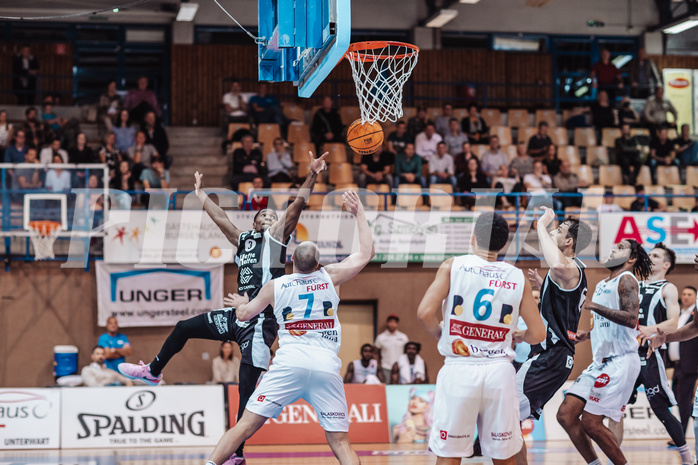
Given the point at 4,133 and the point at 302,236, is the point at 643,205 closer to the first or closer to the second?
the point at 302,236

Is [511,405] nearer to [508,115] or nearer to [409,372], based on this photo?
[409,372]

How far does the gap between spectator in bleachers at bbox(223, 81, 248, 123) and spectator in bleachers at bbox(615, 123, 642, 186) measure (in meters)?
8.54

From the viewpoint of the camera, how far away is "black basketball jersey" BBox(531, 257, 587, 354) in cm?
789

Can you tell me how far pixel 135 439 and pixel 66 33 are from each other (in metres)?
13.1

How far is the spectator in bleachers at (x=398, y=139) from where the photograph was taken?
17.9 metres

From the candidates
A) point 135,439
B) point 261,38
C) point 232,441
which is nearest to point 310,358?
point 232,441

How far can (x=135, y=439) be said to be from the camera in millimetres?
12500

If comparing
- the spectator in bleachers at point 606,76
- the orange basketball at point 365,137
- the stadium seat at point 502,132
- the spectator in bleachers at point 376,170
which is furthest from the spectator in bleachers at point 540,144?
the orange basketball at point 365,137

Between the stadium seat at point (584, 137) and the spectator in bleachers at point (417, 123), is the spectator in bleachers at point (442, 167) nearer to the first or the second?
the spectator in bleachers at point (417, 123)

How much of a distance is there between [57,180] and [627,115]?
43.3ft

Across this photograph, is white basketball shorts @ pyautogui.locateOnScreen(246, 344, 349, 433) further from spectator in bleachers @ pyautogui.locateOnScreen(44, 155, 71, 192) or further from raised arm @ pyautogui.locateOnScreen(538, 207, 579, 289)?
spectator in bleachers @ pyautogui.locateOnScreen(44, 155, 71, 192)

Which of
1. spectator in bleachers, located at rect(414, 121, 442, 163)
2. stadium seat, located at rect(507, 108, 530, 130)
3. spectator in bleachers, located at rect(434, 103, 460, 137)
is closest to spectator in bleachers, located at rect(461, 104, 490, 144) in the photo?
spectator in bleachers, located at rect(434, 103, 460, 137)

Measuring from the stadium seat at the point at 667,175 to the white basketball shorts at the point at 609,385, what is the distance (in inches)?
467

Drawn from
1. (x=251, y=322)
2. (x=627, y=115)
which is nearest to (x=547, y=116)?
(x=627, y=115)
